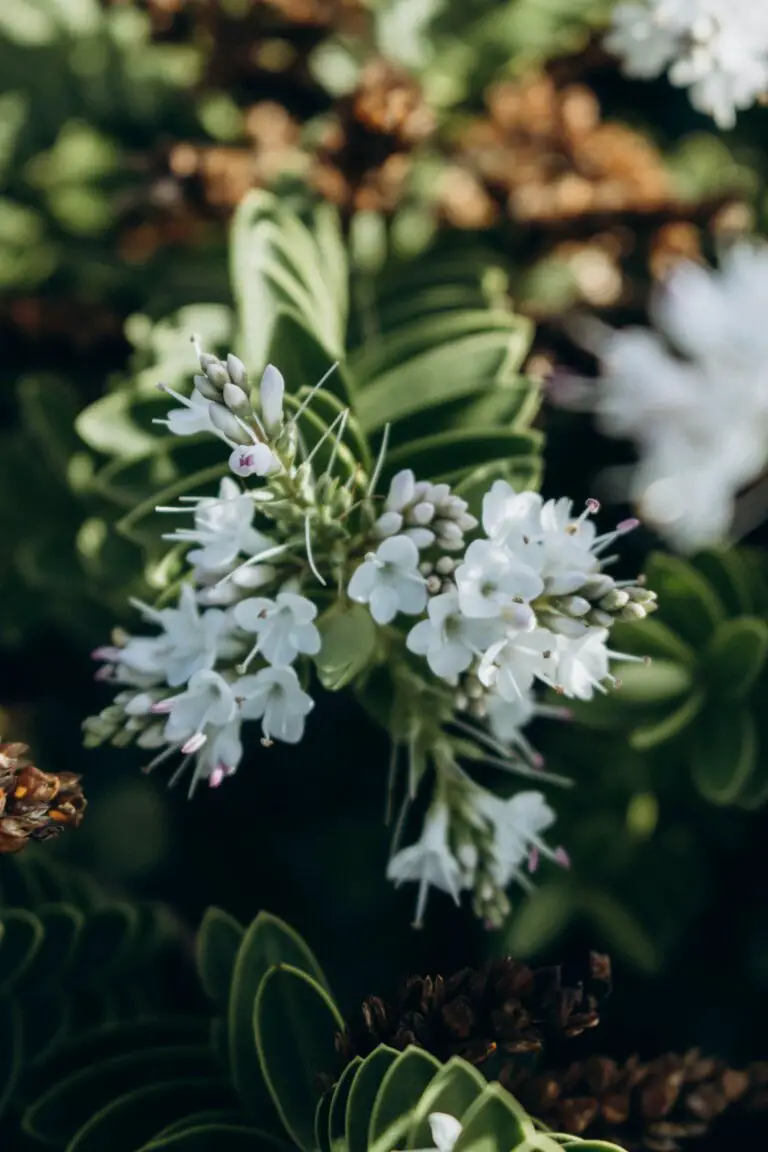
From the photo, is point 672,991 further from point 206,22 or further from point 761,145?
point 206,22

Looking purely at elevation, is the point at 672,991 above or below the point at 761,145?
below

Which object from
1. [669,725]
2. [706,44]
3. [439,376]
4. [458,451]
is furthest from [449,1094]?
[706,44]

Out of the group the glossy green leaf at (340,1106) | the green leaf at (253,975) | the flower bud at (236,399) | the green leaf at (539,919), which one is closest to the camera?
the flower bud at (236,399)

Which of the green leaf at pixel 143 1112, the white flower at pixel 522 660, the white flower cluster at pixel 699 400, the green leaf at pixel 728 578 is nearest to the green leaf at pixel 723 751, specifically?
the green leaf at pixel 728 578

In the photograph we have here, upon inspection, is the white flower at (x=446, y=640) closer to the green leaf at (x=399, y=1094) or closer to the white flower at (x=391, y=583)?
the white flower at (x=391, y=583)

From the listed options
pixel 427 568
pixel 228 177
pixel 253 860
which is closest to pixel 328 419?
pixel 427 568
